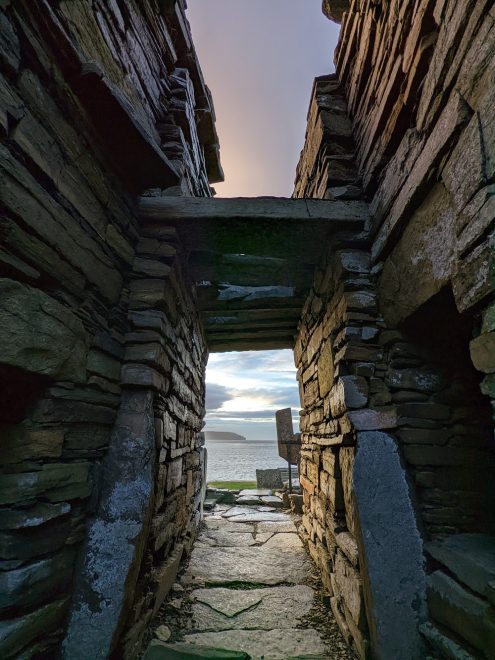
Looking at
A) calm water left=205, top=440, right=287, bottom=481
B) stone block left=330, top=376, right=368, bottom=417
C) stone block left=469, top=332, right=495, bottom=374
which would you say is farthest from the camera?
calm water left=205, top=440, right=287, bottom=481

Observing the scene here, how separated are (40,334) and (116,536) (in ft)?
4.04

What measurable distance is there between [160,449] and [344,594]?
166 centimetres

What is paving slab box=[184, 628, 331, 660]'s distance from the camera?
1.99 m

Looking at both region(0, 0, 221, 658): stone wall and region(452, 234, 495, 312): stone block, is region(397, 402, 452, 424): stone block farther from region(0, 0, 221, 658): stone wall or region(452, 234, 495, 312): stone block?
region(0, 0, 221, 658): stone wall

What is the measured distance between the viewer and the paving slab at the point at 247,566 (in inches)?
117

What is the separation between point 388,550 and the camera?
1882 mm

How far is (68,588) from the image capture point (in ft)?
5.46

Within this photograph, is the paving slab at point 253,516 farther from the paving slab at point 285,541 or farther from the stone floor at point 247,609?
the stone floor at point 247,609

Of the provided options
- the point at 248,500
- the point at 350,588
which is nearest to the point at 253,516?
the point at 248,500

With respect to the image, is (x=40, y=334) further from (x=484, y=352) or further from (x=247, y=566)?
(x=247, y=566)

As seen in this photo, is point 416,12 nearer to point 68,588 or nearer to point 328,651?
point 68,588

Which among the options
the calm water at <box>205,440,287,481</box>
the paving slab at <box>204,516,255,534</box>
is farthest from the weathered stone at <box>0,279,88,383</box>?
the calm water at <box>205,440,287,481</box>

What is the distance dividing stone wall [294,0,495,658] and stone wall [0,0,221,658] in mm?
1387

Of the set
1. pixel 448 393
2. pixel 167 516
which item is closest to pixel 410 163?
pixel 448 393
